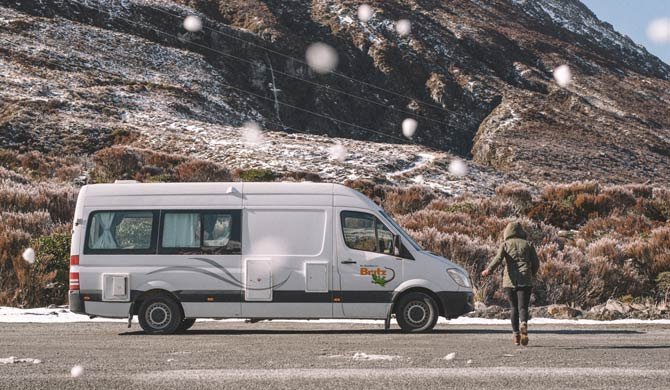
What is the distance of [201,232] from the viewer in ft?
39.9

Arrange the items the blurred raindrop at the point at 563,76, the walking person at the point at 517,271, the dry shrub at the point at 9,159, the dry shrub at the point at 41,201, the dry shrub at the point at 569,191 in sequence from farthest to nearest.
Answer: the blurred raindrop at the point at 563,76 < the dry shrub at the point at 9,159 < the dry shrub at the point at 569,191 < the dry shrub at the point at 41,201 < the walking person at the point at 517,271

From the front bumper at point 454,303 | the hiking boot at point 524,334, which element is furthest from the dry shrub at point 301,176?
the hiking boot at point 524,334

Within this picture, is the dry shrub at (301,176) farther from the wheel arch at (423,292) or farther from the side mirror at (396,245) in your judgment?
the wheel arch at (423,292)

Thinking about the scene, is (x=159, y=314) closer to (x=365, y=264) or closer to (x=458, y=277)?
(x=365, y=264)

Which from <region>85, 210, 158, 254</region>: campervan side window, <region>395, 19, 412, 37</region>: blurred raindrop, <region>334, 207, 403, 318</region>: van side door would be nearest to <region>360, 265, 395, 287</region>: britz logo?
<region>334, 207, 403, 318</region>: van side door

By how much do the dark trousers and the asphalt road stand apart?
0.34 m

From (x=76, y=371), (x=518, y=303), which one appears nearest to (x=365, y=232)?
(x=518, y=303)

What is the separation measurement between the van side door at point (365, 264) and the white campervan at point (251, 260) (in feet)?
0.05

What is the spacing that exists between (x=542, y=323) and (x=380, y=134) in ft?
237

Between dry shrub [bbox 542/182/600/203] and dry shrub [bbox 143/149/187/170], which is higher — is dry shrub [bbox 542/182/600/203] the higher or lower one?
the lower one

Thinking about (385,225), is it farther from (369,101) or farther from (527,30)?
(527,30)

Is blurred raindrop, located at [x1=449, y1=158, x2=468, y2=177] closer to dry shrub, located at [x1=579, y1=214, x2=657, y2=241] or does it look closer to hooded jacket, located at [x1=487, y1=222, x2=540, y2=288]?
dry shrub, located at [x1=579, y1=214, x2=657, y2=241]

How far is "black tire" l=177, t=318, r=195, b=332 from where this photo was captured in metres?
12.4

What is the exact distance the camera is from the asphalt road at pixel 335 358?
7121 mm
